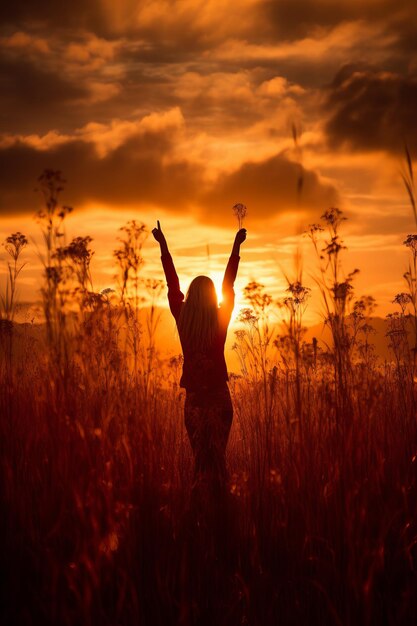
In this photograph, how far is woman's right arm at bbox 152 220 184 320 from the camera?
455 centimetres

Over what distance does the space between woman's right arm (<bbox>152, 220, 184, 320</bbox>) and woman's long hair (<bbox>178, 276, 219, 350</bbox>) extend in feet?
1.01

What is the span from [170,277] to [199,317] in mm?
657

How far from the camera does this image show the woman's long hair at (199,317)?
410 cm

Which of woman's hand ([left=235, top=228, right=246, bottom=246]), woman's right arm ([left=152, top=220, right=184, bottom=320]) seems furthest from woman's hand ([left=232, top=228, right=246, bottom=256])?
woman's right arm ([left=152, top=220, right=184, bottom=320])

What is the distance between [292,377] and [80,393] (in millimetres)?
1775

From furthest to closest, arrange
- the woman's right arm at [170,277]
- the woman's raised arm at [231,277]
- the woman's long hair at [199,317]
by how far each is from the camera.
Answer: the woman's right arm at [170,277]
the woman's raised arm at [231,277]
the woman's long hair at [199,317]

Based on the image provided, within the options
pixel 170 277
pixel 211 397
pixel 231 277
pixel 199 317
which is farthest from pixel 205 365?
pixel 170 277

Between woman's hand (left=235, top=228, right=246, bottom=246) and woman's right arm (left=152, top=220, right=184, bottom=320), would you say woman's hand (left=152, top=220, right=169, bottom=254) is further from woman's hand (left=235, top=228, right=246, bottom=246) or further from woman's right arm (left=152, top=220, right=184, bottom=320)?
woman's hand (left=235, top=228, right=246, bottom=246)

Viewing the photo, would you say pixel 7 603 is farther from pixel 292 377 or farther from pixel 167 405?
pixel 292 377

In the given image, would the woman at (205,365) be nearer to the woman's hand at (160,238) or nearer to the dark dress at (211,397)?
the dark dress at (211,397)

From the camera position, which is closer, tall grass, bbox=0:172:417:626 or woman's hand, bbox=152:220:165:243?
tall grass, bbox=0:172:417:626

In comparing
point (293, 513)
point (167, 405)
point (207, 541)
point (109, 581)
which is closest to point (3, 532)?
point (109, 581)

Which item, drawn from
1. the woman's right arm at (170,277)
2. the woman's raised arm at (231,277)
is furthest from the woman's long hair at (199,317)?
the woman's right arm at (170,277)

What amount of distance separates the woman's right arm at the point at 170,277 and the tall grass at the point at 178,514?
79 cm
